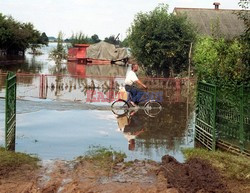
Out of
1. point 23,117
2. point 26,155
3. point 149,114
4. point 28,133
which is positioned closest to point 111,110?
point 149,114

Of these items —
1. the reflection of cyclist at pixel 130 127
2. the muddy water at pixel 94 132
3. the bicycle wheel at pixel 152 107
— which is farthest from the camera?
the bicycle wheel at pixel 152 107

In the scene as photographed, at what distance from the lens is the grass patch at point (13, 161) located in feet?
22.8

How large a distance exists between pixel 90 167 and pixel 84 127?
4.26m

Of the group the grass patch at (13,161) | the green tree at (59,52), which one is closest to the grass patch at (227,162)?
the grass patch at (13,161)

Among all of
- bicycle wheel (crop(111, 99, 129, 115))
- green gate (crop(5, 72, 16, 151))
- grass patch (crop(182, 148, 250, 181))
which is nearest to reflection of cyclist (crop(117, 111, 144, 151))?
bicycle wheel (crop(111, 99, 129, 115))

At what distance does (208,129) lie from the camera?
921cm

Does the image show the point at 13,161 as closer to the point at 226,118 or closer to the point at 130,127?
the point at 226,118

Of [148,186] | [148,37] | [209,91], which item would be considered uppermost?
[148,37]

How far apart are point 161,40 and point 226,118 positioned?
1619 centimetres

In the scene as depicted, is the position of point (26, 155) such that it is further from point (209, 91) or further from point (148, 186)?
point (209, 91)

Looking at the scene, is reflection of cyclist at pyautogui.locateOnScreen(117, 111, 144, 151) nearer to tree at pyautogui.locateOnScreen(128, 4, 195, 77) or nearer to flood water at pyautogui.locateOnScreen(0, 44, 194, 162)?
flood water at pyautogui.locateOnScreen(0, 44, 194, 162)

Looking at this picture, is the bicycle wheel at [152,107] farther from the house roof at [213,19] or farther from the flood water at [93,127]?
the house roof at [213,19]

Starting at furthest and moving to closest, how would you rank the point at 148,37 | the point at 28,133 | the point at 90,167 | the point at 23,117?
the point at 148,37 → the point at 23,117 → the point at 28,133 → the point at 90,167

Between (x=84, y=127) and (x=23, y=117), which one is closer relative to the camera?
(x=84, y=127)
